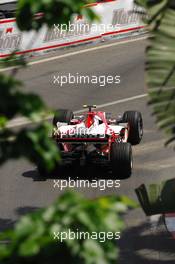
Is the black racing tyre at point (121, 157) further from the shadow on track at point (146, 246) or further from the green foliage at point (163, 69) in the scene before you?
the green foliage at point (163, 69)

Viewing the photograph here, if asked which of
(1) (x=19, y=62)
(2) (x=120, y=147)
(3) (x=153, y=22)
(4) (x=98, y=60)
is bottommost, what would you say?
(4) (x=98, y=60)

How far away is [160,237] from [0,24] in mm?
14155

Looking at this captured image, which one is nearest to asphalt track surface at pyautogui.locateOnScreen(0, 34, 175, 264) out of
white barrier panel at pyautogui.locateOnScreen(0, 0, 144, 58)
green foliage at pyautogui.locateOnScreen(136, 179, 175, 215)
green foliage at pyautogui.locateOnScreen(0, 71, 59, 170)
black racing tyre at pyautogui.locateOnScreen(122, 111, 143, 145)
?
black racing tyre at pyautogui.locateOnScreen(122, 111, 143, 145)

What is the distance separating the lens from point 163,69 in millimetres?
5883

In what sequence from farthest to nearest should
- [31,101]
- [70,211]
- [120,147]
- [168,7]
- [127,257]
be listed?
[120,147], [127,257], [168,7], [31,101], [70,211]

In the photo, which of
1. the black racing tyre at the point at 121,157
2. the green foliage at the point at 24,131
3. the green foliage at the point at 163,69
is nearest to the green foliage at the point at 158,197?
the green foliage at the point at 163,69

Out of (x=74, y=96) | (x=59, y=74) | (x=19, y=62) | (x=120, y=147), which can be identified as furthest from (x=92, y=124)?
(x=19, y=62)

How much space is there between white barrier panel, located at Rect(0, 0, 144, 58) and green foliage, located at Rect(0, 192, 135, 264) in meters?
23.1

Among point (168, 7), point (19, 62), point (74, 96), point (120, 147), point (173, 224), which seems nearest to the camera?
point (19, 62)

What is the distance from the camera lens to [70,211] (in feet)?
12.8

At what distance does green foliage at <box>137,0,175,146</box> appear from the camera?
588 cm

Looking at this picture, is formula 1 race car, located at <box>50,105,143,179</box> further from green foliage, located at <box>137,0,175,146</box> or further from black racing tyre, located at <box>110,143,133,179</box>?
green foliage, located at <box>137,0,175,146</box>

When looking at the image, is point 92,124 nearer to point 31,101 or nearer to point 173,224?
point 173,224

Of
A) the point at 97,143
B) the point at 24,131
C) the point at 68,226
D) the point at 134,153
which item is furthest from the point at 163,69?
the point at 134,153
